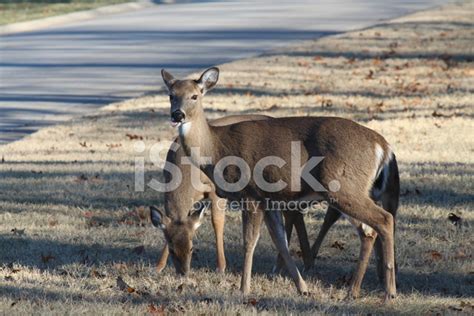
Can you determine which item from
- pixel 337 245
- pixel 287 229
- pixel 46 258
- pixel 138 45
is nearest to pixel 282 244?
pixel 287 229

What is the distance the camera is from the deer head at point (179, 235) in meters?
9.07

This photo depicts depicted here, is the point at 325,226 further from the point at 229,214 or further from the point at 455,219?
the point at 229,214

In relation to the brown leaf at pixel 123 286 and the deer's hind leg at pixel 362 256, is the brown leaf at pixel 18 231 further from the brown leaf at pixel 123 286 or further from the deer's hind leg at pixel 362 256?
the deer's hind leg at pixel 362 256

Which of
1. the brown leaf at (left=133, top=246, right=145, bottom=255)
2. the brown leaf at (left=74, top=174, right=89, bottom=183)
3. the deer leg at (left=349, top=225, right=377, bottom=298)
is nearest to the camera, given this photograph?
the deer leg at (left=349, top=225, right=377, bottom=298)

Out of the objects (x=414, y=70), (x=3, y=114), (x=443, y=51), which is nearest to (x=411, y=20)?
(x=443, y=51)

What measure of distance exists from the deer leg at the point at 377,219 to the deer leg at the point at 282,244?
0.56 meters

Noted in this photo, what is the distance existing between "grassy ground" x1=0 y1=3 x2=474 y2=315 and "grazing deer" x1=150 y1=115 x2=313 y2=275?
0.61 feet

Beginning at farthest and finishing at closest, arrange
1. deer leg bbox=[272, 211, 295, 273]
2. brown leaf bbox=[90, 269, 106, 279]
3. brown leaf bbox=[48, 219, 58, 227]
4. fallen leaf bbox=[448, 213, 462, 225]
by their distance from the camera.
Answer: brown leaf bbox=[48, 219, 58, 227], fallen leaf bbox=[448, 213, 462, 225], deer leg bbox=[272, 211, 295, 273], brown leaf bbox=[90, 269, 106, 279]

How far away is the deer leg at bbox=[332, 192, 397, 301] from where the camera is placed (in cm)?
848

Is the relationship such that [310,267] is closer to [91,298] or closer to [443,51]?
[91,298]

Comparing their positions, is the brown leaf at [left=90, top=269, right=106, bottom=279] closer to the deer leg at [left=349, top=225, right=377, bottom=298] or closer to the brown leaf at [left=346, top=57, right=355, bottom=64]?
the deer leg at [left=349, top=225, right=377, bottom=298]

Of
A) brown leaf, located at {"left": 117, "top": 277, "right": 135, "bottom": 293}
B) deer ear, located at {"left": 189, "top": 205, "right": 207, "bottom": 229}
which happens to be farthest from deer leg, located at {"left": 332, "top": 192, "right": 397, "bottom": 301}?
brown leaf, located at {"left": 117, "top": 277, "right": 135, "bottom": 293}

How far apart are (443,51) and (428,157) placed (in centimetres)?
1120

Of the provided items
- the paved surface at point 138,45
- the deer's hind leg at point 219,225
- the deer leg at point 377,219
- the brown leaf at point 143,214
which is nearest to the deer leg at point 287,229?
the deer's hind leg at point 219,225
